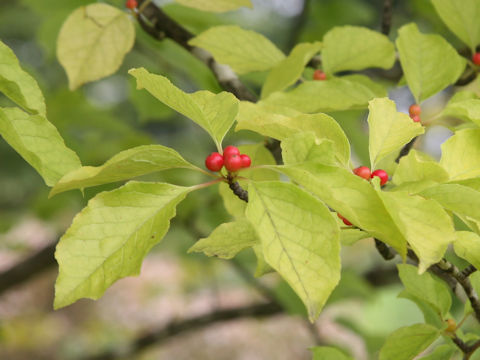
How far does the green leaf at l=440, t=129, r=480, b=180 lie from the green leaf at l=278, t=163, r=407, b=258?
140 millimetres

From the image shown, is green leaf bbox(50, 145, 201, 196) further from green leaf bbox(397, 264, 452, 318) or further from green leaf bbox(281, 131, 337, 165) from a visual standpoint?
green leaf bbox(397, 264, 452, 318)

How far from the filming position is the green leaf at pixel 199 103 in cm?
45

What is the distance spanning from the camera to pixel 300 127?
1.65 ft

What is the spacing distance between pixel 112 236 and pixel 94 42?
0.49 m

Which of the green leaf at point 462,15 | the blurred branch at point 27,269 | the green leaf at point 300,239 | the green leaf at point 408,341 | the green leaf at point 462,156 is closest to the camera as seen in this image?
the green leaf at point 300,239

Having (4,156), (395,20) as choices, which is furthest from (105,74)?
(4,156)

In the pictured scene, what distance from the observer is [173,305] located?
4695mm

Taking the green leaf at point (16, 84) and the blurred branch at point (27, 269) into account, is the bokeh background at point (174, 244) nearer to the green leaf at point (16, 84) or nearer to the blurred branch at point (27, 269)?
the blurred branch at point (27, 269)

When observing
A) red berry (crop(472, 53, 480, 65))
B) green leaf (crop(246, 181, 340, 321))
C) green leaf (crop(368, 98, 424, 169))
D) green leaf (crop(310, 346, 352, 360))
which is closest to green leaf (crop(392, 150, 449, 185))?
green leaf (crop(368, 98, 424, 169))

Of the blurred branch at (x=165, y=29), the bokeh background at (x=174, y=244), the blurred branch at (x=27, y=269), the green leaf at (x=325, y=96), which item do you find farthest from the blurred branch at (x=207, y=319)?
the green leaf at (x=325, y=96)

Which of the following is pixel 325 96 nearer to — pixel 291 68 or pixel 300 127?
pixel 291 68

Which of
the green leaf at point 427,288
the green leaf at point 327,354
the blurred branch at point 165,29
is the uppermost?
the blurred branch at point 165,29

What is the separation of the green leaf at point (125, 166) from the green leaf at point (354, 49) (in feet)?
1.30

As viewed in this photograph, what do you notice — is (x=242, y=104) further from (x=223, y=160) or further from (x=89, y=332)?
(x=89, y=332)
